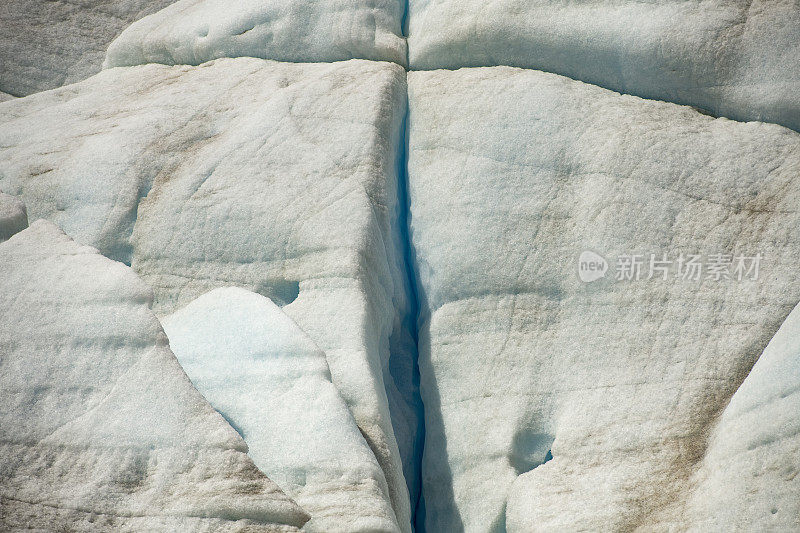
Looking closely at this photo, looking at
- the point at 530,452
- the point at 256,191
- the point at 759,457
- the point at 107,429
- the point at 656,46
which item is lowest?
the point at 530,452

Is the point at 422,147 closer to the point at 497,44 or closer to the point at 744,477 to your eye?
the point at 497,44

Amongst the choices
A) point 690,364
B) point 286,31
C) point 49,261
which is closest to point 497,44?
point 286,31

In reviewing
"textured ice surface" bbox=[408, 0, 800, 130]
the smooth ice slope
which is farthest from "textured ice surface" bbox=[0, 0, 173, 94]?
the smooth ice slope

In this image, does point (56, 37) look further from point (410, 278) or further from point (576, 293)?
point (576, 293)

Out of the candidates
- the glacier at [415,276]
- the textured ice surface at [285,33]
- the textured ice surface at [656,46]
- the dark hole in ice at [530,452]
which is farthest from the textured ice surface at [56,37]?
the dark hole in ice at [530,452]

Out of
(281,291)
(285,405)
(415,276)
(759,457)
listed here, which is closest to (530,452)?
(759,457)

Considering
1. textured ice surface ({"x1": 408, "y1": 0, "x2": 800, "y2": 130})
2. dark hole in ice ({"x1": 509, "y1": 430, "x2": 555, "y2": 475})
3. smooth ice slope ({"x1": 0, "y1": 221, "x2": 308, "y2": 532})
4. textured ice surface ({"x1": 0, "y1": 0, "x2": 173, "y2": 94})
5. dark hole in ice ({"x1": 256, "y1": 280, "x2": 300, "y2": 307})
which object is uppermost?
textured ice surface ({"x1": 408, "y1": 0, "x2": 800, "y2": 130})

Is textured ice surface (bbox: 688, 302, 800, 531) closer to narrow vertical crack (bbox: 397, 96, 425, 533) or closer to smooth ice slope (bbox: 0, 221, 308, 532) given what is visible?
narrow vertical crack (bbox: 397, 96, 425, 533)

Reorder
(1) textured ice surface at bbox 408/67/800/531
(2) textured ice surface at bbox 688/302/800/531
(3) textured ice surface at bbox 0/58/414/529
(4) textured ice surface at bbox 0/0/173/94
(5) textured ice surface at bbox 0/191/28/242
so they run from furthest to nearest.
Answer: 1. (4) textured ice surface at bbox 0/0/173/94
2. (3) textured ice surface at bbox 0/58/414/529
3. (5) textured ice surface at bbox 0/191/28/242
4. (1) textured ice surface at bbox 408/67/800/531
5. (2) textured ice surface at bbox 688/302/800/531
